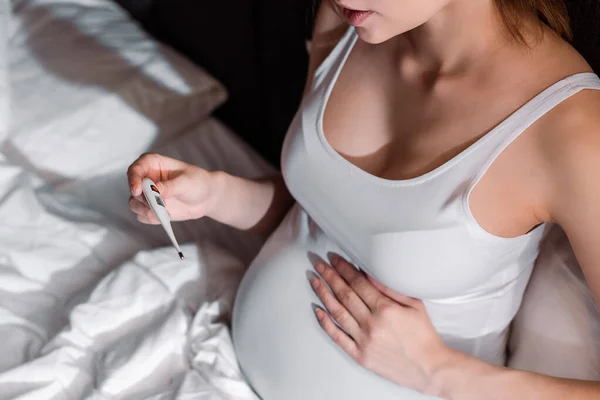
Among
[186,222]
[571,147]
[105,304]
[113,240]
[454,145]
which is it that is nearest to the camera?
[571,147]

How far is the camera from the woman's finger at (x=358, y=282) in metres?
0.87

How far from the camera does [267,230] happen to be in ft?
3.71

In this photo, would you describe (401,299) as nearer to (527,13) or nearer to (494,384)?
(494,384)

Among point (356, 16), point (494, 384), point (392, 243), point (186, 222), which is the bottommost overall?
point (186, 222)

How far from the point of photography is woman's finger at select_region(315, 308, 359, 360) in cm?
86

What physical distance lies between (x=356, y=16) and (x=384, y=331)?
0.37m

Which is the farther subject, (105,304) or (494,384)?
(105,304)

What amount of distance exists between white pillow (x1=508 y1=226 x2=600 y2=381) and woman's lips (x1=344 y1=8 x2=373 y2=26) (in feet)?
1.20

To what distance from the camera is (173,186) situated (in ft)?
2.93

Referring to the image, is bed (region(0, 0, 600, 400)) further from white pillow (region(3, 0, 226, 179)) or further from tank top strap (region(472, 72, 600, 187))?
tank top strap (region(472, 72, 600, 187))

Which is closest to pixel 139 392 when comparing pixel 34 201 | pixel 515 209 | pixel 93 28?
pixel 34 201

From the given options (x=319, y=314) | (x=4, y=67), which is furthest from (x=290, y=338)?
(x=4, y=67)

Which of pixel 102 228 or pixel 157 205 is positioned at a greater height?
pixel 157 205

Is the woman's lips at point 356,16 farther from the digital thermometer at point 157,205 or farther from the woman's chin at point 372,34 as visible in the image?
the digital thermometer at point 157,205
